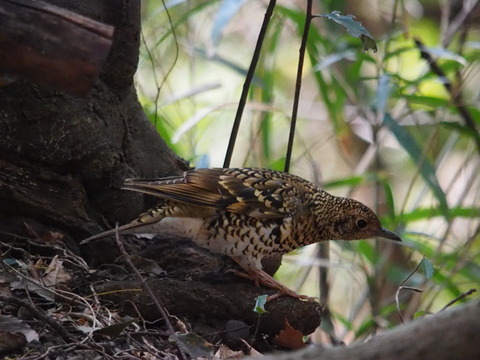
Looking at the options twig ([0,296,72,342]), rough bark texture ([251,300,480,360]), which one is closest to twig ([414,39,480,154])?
twig ([0,296,72,342])

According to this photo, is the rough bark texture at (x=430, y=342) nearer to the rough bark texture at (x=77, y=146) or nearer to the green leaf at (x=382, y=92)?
the rough bark texture at (x=77, y=146)

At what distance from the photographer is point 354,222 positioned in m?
4.78

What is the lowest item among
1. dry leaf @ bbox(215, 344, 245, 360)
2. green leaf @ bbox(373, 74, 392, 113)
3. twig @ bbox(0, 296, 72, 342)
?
dry leaf @ bbox(215, 344, 245, 360)

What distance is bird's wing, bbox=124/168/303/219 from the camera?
4.40 metres

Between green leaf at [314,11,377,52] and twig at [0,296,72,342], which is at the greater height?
green leaf at [314,11,377,52]

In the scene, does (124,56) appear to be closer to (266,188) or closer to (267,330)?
(266,188)

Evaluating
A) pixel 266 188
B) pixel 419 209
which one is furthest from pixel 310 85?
pixel 266 188

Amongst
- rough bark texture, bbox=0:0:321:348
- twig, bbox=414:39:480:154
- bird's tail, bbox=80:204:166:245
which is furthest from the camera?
twig, bbox=414:39:480:154

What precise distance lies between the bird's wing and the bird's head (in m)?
0.25

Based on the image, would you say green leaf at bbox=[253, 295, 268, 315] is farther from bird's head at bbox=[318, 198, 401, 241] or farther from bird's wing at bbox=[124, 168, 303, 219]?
bird's head at bbox=[318, 198, 401, 241]

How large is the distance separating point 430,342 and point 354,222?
113 inches

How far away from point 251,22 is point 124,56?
5.67 meters

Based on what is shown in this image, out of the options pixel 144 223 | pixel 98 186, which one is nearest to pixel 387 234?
pixel 144 223

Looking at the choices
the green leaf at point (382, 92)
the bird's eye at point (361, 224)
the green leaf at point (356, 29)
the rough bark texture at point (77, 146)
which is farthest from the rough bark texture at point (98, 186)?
the green leaf at point (382, 92)
